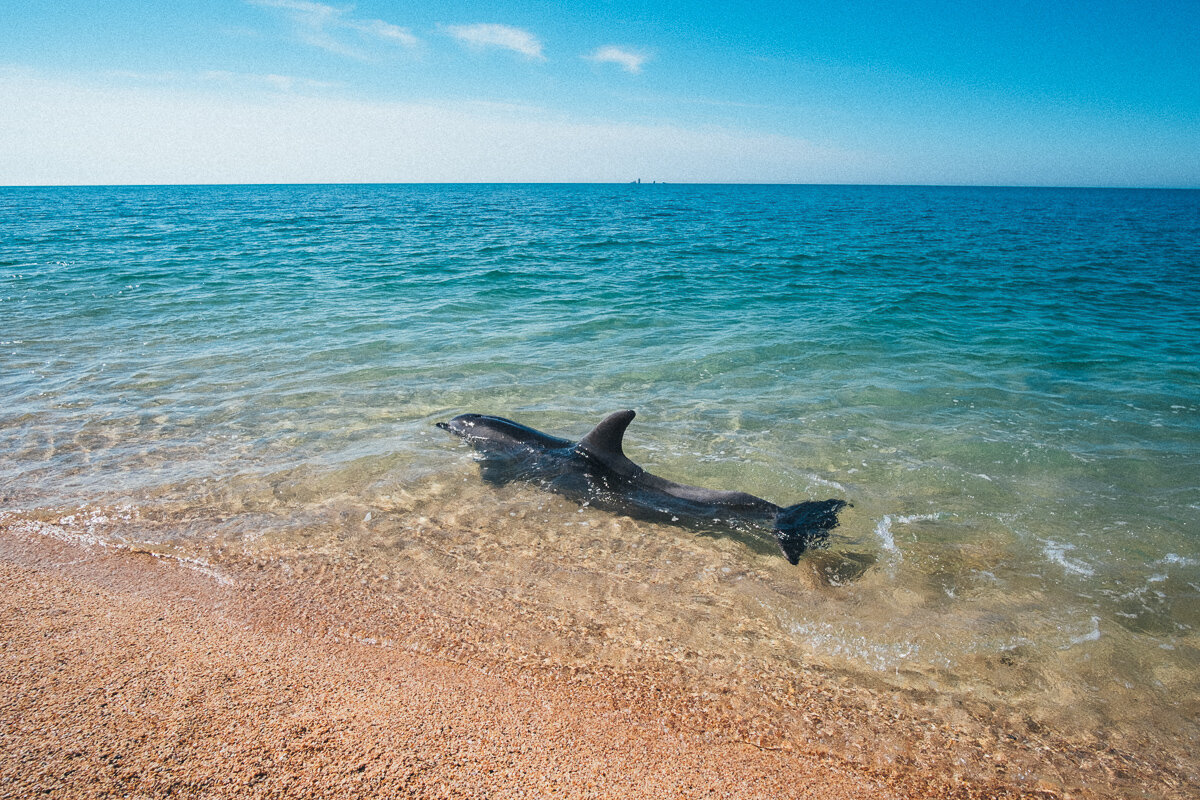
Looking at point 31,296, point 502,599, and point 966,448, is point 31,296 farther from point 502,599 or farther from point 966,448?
point 966,448

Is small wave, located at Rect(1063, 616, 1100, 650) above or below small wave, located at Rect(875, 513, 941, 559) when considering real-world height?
below

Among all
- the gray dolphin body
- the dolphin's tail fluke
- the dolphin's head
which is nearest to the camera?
the dolphin's tail fluke

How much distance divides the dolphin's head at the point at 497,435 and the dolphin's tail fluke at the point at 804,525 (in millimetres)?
2421

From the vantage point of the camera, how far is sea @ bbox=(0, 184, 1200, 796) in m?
4.14

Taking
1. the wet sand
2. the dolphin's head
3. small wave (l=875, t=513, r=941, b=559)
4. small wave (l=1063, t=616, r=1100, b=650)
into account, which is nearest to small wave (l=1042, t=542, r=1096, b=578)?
small wave (l=1063, t=616, r=1100, b=650)

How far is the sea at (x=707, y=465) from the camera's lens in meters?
4.14

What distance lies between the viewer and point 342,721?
3180mm

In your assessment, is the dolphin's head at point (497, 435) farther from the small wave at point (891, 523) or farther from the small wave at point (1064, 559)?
the small wave at point (1064, 559)

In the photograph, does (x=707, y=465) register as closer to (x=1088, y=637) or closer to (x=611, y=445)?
(x=611, y=445)

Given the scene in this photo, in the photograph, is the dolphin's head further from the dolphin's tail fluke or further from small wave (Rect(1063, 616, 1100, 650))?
small wave (Rect(1063, 616, 1100, 650))

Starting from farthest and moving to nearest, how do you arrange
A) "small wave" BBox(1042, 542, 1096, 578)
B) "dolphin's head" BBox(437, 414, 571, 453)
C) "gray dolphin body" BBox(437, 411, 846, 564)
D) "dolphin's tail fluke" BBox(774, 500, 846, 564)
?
"dolphin's head" BBox(437, 414, 571, 453)
"gray dolphin body" BBox(437, 411, 846, 564)
"dolphin's tail fluke" BBox(774, 500, 846, 564)
"small wave" BBox(1042, 542, 1096, 578)

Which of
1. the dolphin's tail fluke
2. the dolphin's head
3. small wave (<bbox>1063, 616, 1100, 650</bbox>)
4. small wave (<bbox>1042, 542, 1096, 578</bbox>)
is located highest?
the dolphin's head

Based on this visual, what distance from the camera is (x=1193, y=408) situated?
8.61 m

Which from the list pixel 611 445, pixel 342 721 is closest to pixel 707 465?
pixel 611 445
